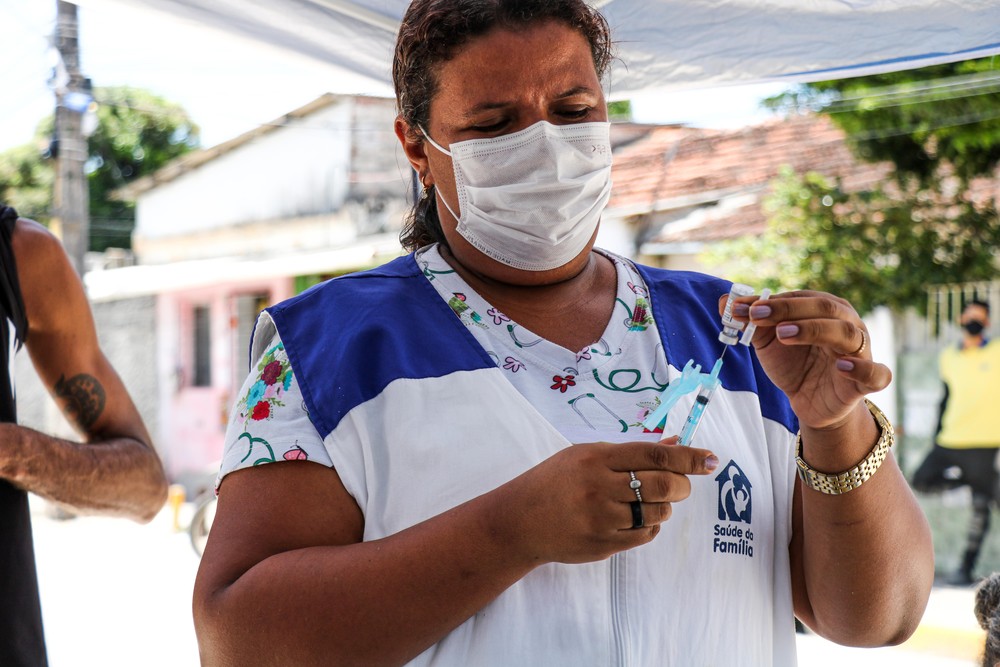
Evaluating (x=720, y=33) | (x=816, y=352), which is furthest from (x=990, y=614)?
(x=720, y=33)

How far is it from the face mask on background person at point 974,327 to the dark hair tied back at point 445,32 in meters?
6.74

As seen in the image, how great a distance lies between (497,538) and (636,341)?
18.1 inches

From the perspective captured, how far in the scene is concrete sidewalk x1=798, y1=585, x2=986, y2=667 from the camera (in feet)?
20.5

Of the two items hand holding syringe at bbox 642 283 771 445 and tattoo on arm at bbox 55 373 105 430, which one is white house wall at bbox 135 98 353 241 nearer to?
tattoo on arm at bbox 55 373 105 430

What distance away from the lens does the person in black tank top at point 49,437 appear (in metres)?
1.95

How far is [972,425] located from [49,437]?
7170mm

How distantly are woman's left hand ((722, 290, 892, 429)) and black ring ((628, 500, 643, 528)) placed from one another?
0.30m

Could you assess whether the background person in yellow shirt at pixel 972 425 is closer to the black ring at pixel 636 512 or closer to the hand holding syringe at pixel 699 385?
the hand holding syringe at pixel 699 385

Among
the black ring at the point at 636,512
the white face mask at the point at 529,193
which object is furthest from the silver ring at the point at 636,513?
the white face mask at the point at 529,193

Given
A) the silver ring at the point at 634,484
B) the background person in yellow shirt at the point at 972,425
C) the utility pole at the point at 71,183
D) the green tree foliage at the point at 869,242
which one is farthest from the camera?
the utility pole at the point at 71,183

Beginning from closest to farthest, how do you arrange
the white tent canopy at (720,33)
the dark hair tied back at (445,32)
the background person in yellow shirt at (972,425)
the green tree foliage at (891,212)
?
the dark hair tied back at (445,32), the white tent canopy at (720,33), the background person in yellow shirt at (972,425), the green tree foliage at (891,212)

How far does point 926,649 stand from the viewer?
6.57 m

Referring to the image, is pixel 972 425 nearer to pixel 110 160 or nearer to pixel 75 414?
pixel 75 414

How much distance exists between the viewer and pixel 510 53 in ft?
5.08
